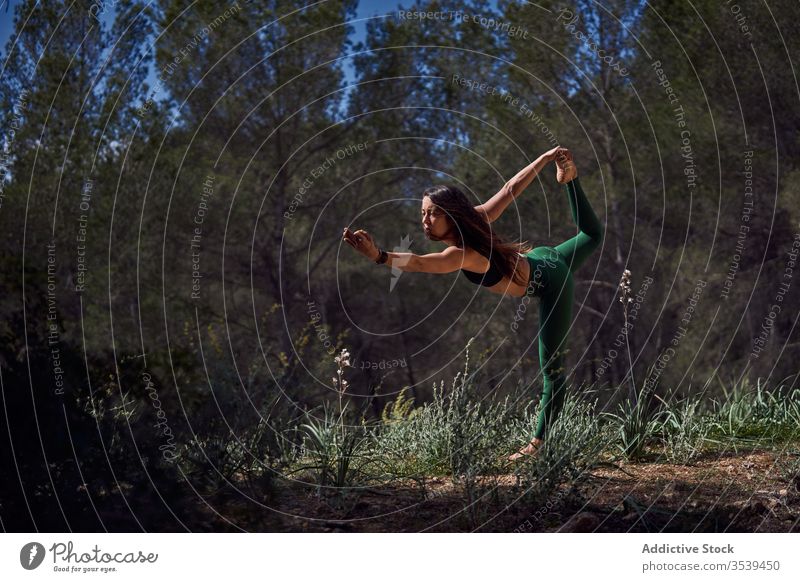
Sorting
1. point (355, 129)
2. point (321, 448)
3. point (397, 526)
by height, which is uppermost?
point (355, 129)

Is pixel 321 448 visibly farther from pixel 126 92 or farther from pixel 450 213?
pixel 126 92

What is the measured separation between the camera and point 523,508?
5.85m

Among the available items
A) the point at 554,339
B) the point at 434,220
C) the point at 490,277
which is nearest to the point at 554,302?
the point at 554,339

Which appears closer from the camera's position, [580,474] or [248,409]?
[580,474]

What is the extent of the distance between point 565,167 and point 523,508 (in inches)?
93.7

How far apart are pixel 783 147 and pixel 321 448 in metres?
8.92

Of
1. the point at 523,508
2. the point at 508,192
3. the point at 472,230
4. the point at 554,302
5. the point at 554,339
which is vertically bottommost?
the point at 523,508

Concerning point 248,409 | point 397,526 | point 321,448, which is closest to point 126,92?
point 248,409

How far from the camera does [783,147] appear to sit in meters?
12.5

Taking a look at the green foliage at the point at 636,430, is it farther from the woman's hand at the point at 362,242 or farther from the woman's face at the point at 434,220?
the woman's hand at the point at 362,242

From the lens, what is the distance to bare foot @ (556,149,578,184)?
21.6 feet

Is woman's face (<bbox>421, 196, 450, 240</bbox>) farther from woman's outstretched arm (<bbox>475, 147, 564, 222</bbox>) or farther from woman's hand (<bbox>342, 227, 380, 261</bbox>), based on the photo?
woman's hand (<bbox>342, 227, 380, 261</bbox>)

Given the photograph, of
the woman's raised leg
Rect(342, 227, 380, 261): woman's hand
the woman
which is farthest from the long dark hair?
Rect(342, 227, 380, 261): woman's hand

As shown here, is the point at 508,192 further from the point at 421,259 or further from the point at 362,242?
the point at 362,242
